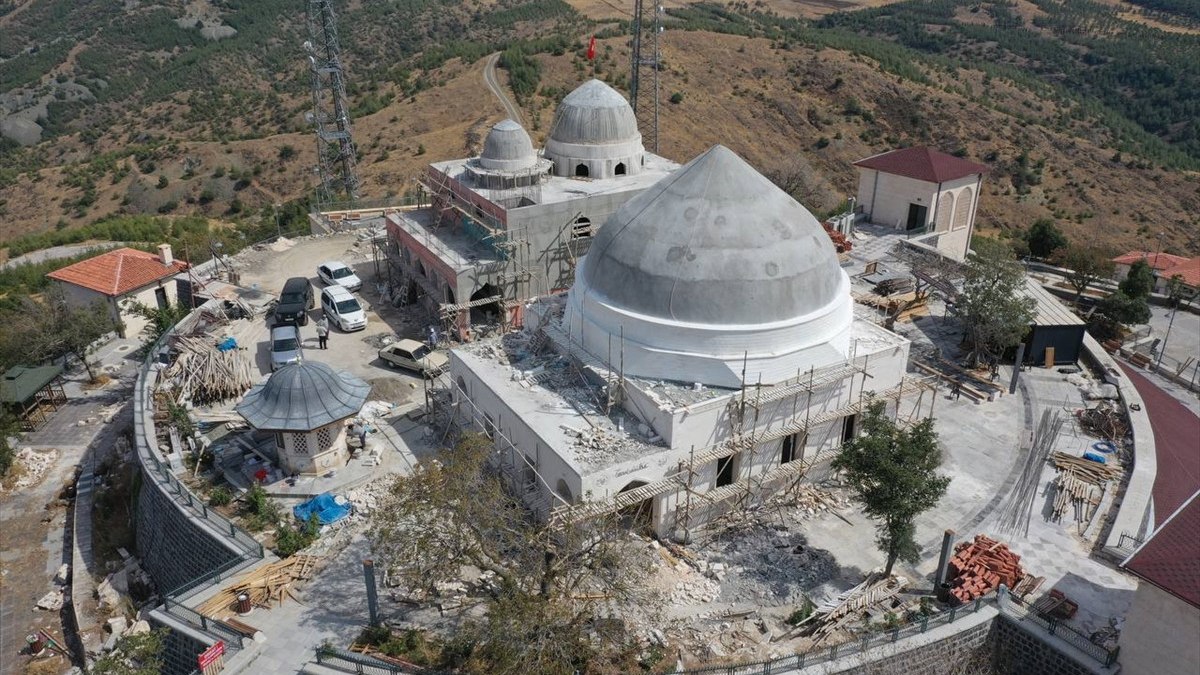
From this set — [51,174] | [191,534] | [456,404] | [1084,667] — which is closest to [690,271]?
[456,404]

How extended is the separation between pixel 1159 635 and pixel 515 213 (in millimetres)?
24003

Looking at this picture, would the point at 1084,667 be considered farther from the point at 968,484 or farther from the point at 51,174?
the point at 51,174

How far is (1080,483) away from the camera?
23.8m

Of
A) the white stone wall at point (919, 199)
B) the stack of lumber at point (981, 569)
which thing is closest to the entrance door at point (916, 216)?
the white stone wall at point (919, 199)

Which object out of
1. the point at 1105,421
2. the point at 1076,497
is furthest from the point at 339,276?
the point at 1105,421

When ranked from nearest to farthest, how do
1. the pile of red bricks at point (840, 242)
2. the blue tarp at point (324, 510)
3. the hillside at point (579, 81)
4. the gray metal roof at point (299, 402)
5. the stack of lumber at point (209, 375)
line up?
the blue tarp at point (324, 510), the gray metal roof at point (299, 402), the stack of lumber at point (209, 375), the pile of red bricks at point (840, 242), the hillside at point (579, 81)

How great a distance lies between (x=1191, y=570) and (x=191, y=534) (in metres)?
23.8

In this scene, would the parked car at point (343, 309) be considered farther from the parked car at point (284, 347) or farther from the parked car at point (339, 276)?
the parked car at point (284, 347)

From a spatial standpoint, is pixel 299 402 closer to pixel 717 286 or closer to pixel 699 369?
pixel 699 369

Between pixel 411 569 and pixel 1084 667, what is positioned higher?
pixel 411 569

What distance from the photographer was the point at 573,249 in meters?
34.2

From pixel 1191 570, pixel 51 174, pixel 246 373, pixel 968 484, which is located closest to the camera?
pixel 1191 570

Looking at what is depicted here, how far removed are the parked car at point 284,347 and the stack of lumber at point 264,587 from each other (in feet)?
35.0

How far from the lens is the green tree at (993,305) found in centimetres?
2909
